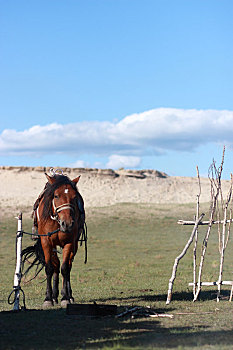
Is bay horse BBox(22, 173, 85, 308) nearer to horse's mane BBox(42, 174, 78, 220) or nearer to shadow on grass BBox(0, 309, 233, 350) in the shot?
horse's mane BBox(42, 174, 78, 220)

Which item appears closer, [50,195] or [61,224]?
[61,224]

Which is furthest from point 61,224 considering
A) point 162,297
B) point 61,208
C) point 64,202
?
point 162,297

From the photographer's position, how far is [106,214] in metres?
45.8

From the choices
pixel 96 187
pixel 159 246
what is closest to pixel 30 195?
pixel 96 187

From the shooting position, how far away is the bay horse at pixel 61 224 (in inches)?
400

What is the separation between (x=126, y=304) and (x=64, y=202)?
8.09ft

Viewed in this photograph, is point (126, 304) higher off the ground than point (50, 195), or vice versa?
point (50, 195)

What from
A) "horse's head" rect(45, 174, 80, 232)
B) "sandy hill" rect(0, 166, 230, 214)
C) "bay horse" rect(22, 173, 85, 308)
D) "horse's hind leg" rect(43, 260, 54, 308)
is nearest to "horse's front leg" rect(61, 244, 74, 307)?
"bay horse" rect(22, 173, 85, 308)

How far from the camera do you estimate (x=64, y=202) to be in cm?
1020

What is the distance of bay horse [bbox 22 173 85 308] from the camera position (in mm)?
10156

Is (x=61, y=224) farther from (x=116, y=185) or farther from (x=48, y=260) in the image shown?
(x=116, y=185)

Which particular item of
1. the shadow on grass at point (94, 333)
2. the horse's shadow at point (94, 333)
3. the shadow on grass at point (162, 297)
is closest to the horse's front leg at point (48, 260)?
the horse's shadow at point (94, 333)

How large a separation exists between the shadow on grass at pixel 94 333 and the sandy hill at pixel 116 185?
72.9 m

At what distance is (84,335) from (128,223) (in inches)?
1328
